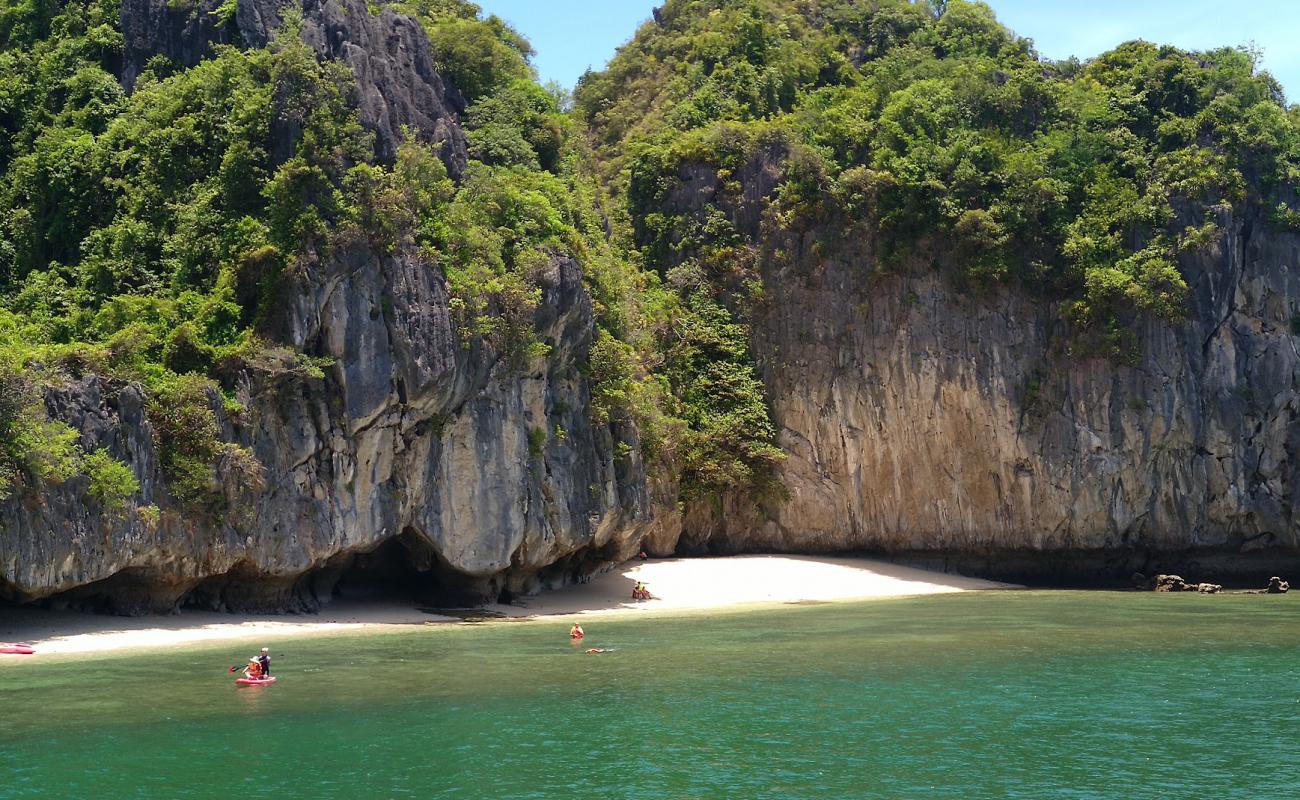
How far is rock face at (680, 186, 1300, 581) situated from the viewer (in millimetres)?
A: 44906

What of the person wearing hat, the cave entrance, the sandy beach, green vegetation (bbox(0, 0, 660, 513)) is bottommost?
the person wearing hat

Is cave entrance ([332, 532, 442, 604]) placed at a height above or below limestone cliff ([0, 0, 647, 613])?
below

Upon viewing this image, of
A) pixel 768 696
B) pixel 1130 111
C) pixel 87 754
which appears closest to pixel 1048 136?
pixel 1130 111

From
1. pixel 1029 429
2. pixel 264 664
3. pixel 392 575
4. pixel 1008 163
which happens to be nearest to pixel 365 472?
pixel 392 575

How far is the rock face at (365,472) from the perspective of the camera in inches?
1132

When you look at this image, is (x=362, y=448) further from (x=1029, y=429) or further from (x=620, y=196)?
(x=1029, y=429)

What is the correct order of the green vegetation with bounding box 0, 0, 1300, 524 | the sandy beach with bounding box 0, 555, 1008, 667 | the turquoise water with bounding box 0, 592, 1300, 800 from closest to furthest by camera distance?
the turquoise water with bounding box 0, 592, 1300, 800 < the sandy beach with bounding box 0, 555, 1008, 667 < the green vegetation with bounding box 0, 0, 1300, 524

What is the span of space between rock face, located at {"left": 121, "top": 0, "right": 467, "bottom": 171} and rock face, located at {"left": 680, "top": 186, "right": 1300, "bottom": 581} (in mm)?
16164

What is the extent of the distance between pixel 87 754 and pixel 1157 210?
41.4 m

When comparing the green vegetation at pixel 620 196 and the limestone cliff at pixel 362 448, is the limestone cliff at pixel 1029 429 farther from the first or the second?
the limestone cliff at pixel 362 448

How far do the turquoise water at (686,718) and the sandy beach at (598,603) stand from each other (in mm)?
2198

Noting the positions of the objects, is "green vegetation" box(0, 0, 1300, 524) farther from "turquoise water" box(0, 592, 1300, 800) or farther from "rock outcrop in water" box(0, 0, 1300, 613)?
"turquoise water" box(0, 592, 1300, 800)

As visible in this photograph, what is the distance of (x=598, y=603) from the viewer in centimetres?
3884

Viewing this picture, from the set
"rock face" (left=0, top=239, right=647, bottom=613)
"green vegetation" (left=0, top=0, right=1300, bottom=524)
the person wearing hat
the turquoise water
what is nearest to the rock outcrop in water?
"rock face" (left=0, top=239, right=647, bottom=613)
